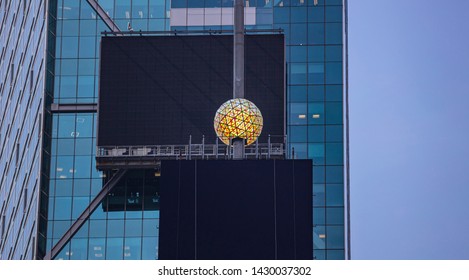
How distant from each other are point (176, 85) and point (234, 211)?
67157 mm

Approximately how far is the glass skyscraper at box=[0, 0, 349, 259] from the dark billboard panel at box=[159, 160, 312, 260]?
215ft

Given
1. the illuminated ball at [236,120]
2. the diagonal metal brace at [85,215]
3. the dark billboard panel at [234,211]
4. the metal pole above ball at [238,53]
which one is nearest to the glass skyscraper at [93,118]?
the diagonal metal brace at [85,215]

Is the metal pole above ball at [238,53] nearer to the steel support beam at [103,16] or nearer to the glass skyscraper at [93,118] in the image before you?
the glass skyscraper at [93,118]

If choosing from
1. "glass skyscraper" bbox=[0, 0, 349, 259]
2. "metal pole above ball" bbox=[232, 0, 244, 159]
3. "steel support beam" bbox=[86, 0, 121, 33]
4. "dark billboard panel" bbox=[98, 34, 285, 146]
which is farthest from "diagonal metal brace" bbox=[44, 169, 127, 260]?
"metal pole above ball" bbox=[232, 0, 244, 159]

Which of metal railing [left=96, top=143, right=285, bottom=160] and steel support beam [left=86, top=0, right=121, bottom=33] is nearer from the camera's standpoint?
metal railing [left=96, top=143, right=285, bottom=160]

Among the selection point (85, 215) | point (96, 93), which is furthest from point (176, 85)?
point (85, 215)

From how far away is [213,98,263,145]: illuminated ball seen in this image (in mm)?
51000

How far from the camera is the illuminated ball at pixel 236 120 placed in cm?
5100

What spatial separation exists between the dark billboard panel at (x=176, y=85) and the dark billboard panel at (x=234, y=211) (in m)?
62.1

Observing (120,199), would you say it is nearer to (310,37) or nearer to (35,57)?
(35,57)

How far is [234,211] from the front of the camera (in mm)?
47281

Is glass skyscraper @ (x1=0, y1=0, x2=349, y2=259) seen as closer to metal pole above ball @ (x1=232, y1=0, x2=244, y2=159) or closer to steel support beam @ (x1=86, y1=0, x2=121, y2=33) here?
steel support beam @ (x1=86, y1=0, x2=121, y2=33)
